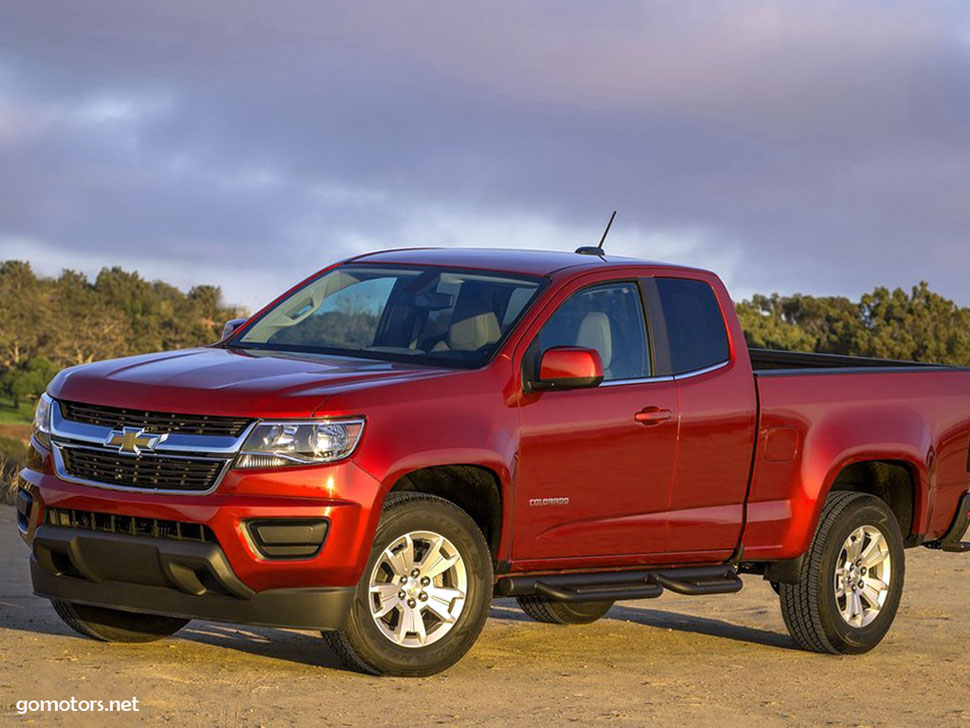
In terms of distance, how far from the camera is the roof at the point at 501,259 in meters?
8.93

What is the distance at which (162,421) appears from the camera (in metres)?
7.57

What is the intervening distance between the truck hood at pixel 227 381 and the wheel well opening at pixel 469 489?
1.52 ft

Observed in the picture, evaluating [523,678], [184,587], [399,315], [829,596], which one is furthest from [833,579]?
[184,587]

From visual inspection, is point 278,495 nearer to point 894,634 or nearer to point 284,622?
point 284,622

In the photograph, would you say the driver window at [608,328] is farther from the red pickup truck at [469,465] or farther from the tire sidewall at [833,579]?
the tire sidewall at [833,579]

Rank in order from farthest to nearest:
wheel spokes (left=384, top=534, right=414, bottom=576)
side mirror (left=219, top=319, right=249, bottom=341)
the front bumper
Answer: side mirror (left=219, top=319, right=249, bottom=341), wheel spokes (left=384, top=534, right=414, bottom=576), the front bumper

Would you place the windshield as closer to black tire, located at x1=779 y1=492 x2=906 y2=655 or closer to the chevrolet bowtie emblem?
the chevrolet bowtie emblem

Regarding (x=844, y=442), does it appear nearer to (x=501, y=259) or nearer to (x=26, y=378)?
(x=501, y=259)

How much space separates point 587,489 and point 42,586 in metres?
2.53

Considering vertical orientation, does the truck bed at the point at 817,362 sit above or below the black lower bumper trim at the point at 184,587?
above

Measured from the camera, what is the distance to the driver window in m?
8.63

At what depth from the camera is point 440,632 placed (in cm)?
790

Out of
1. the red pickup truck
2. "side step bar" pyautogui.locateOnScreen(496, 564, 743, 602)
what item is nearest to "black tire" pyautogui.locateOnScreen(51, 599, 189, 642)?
the red pickup truck

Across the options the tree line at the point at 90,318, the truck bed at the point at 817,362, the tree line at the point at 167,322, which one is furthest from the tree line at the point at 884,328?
the truck bed at the point at 817,362
